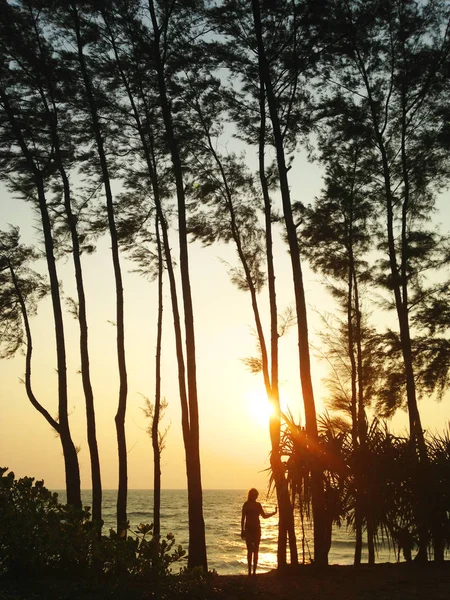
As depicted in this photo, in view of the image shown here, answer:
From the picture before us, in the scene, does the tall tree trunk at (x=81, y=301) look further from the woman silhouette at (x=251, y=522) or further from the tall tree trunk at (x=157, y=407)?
the woman silhouette at (x=251, y=522)

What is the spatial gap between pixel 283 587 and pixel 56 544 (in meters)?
4.68

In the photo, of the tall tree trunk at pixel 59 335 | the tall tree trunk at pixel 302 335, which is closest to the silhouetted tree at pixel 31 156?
the tall tree trunk at pixel 59 335

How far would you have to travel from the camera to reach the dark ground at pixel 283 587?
24.7 ft

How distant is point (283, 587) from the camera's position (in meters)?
11.4

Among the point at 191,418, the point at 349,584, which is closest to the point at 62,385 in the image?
the point at 191,418

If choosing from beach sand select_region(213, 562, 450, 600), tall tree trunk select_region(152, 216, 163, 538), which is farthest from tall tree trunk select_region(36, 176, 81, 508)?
beach sand select_region(213, 562, 450, 600)

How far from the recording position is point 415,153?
18.6 metres

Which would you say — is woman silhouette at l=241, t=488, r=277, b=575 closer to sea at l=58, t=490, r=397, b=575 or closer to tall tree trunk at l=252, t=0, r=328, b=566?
tall tree trunk at l=252, t=0, r=328, b=566

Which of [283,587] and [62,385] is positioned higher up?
[62,385]

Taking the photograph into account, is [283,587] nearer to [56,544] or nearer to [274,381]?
[56,544]

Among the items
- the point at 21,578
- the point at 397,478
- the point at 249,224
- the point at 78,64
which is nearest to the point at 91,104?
the point at 78,64

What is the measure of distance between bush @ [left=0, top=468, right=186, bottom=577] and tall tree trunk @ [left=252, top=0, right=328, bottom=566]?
16.4 ft

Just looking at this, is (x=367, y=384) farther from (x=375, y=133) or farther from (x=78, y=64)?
(x=78, y=64)

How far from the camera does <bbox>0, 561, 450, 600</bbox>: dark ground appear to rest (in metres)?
7.52
